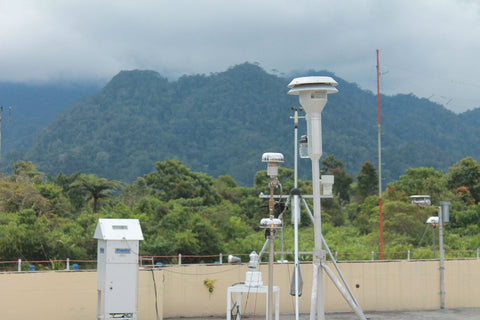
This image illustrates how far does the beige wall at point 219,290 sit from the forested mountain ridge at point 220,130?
89083mm

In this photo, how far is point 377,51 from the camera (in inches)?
1069

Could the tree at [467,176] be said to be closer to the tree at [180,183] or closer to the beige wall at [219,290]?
the tree at [180,183]

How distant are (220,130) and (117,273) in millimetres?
132535

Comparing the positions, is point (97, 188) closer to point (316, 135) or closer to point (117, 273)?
point (117, 273)

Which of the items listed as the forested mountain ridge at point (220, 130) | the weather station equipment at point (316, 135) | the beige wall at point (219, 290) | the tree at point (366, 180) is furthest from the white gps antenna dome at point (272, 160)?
the forested mountain ridge at point (220, 130)

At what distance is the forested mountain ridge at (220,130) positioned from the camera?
12638cm

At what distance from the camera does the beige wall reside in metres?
18.4

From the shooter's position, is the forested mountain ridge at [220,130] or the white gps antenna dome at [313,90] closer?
the white gps antenna dome at [313,90]

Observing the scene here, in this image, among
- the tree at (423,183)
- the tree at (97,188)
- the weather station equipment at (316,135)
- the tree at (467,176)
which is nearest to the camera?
the weather station equipment at (316,135)

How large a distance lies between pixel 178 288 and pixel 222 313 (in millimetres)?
1812

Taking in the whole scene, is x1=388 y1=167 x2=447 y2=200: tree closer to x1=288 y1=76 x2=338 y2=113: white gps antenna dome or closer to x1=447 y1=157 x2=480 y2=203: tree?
Answer: x1=447 y1=157 x2=480 y2=203: tree

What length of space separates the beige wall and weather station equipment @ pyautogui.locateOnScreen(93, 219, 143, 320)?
364 cm

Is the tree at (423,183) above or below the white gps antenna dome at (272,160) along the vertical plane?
above

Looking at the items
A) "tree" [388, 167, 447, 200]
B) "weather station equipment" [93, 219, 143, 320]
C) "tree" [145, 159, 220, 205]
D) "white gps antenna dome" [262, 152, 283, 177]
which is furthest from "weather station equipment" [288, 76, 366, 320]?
"tree" [388, 167, 447, 200]
